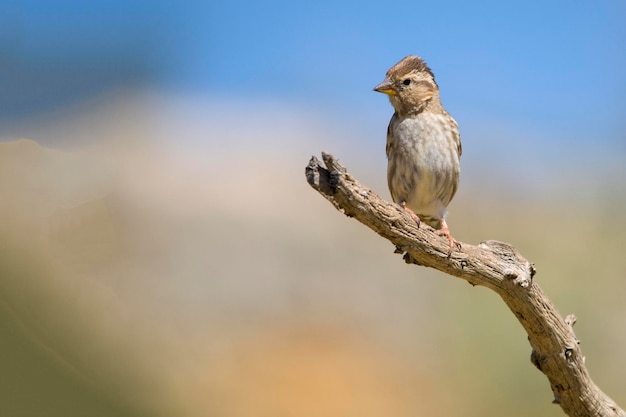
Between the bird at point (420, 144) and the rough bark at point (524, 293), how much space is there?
93 centimetres

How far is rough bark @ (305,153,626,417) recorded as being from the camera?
4188 millimetres

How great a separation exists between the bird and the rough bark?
93cm

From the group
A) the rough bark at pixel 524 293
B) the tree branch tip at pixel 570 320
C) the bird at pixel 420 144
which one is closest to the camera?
the rough bark at pixel 524 293

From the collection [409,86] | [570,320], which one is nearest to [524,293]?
[570,320]

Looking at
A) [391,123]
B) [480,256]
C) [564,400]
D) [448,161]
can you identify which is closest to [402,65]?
[391,123]

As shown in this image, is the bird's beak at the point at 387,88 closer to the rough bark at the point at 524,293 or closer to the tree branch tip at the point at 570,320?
the rough bark at the point at 524,293

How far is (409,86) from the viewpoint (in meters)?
5.50

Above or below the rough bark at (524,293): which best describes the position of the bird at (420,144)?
above

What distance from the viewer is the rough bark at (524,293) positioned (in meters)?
4.19

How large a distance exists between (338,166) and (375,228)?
0.61 m

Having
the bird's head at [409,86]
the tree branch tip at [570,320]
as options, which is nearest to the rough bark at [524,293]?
the tree branch tip at [570,320]

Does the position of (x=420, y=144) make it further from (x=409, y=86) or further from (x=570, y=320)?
(x=570, y=320)

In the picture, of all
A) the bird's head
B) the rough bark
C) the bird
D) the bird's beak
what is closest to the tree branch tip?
the rough bark

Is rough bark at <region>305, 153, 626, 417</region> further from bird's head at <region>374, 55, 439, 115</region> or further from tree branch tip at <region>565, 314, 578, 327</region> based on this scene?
bird's head at <region>374, 55, 439, 115</region>
